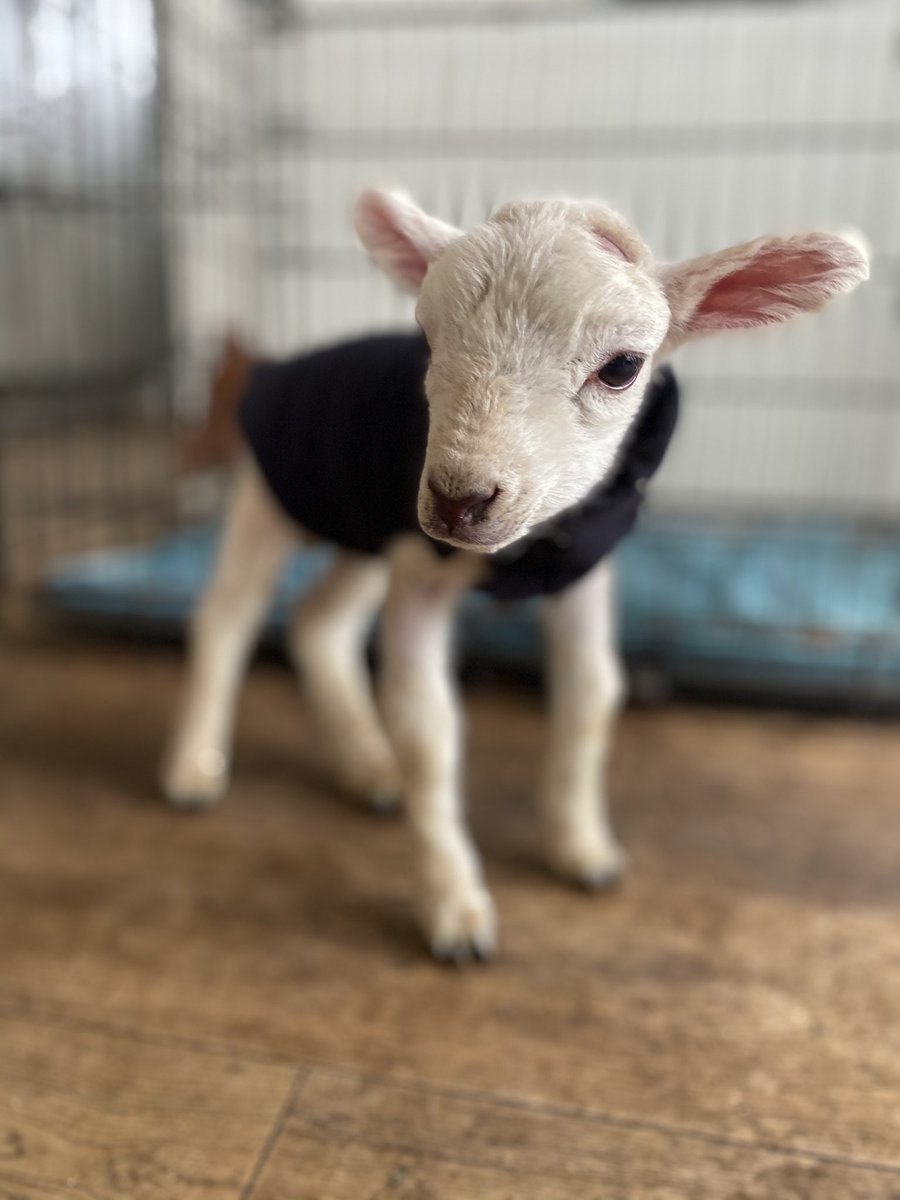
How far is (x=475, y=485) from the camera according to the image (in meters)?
0.59

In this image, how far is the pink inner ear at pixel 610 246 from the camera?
0.65m

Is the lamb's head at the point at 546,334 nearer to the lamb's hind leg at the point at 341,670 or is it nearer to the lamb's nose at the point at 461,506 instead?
the lamb's nose at the point at 461,506

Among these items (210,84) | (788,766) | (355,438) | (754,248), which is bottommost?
(788,766)

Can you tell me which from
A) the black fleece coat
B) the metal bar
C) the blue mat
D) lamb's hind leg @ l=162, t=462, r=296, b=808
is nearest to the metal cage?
the metal bar

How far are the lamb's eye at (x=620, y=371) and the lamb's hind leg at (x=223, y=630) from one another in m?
0.60

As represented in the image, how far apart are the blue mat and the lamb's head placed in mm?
915

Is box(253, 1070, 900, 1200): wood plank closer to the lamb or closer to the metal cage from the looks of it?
the lamb

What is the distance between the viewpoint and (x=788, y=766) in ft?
4.50

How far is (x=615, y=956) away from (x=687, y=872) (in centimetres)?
19

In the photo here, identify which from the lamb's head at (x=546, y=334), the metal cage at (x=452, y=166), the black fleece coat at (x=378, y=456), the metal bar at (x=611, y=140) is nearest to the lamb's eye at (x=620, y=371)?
the lamb's head at (x=546, y=334)

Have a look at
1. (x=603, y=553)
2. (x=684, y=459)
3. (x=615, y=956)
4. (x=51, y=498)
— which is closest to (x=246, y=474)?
(x=603, y=553)

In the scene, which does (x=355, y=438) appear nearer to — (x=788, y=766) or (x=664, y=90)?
(x=788, y=766)

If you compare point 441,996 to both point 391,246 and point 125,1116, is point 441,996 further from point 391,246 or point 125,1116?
point 391,246

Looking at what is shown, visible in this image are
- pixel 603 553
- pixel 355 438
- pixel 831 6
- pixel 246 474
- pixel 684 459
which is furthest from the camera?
pixel 684 459
